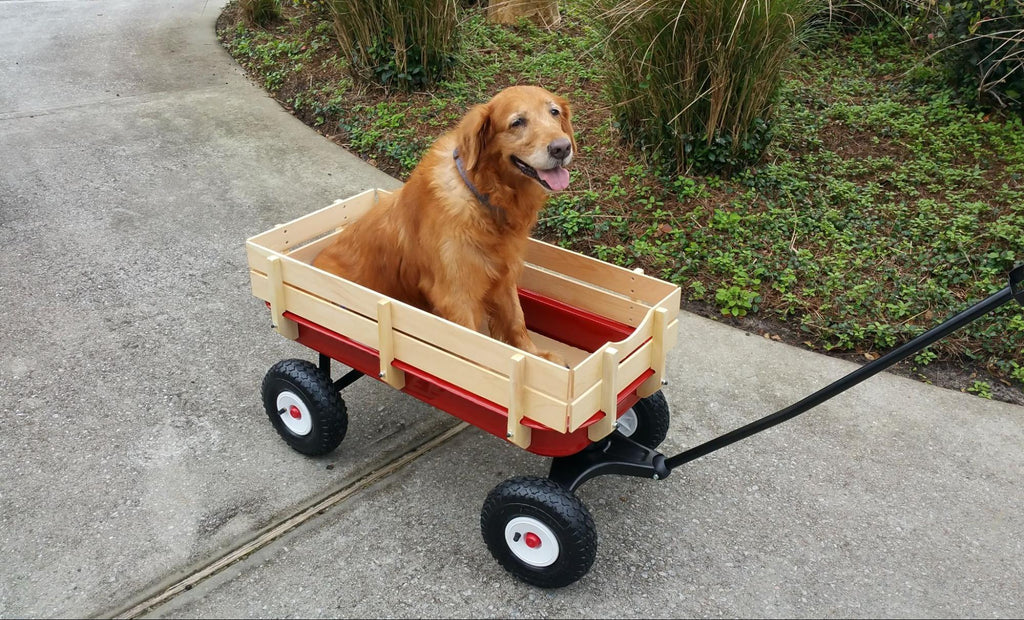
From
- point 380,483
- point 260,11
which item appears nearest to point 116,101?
point 260,11

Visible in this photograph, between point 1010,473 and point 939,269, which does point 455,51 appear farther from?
point 1010,473

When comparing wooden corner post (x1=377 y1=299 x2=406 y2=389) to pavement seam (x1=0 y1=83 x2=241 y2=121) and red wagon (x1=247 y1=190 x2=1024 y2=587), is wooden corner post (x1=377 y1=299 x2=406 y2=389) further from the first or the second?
pavement seam (x1=0 y1=83 x2=241 y2=121)

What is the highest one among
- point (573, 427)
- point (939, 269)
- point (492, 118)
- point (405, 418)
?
point (492, 118)

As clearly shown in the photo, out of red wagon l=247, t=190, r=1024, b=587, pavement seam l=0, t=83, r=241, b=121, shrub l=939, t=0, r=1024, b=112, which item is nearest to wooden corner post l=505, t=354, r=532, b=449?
red wagon l=247, t=190, r=1024, b=587

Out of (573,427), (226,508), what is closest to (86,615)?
(226,508)

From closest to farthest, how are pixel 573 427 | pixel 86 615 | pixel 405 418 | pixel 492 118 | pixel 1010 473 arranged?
pixel 573 427 < pixel 86 615 < pixel 492 118 < pixel 1010 473 < pixel 405 418

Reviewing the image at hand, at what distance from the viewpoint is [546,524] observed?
8.92ft

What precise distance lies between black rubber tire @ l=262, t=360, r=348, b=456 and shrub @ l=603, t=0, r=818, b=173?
112 inches

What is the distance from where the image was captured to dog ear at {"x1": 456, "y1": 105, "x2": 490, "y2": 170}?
298cm

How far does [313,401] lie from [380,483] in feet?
1.43

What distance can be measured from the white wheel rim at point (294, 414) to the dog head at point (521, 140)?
1200 mm

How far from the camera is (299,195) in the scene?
5691 mm

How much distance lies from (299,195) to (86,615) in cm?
345

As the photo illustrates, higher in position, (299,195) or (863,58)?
(863,58)
